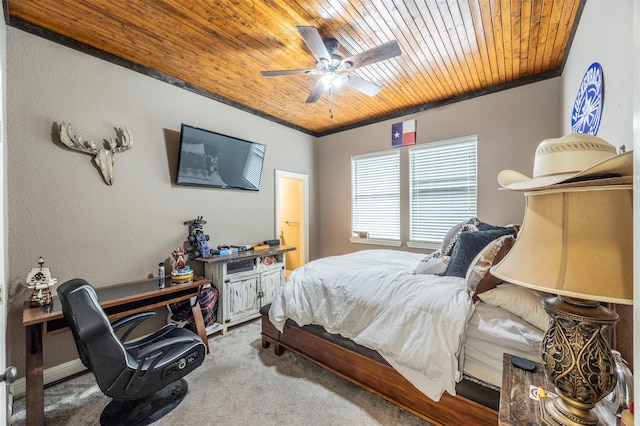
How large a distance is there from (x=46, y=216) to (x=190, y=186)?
4.06 feet

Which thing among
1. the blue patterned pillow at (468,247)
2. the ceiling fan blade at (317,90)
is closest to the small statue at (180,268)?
the ceiling fan blade at (317,90)

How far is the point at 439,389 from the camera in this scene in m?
1.51

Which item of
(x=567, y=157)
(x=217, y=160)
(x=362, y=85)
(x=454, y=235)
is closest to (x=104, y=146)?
(x=217, y=160)

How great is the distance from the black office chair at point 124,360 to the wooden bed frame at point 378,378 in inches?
31.3

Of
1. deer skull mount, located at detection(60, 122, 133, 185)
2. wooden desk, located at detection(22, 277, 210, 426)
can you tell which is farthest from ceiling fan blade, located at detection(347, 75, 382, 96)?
wooden desk, located at detection(22, 277, 210, 426)

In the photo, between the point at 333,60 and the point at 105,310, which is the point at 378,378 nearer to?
Answer: the point at 105,310

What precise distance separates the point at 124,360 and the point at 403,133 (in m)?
4.03

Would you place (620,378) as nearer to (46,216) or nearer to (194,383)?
(194,383)

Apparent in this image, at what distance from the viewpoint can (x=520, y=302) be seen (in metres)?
1.40

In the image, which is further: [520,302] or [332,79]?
[332,79]

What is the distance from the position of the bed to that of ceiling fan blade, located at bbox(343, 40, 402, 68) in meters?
1.51

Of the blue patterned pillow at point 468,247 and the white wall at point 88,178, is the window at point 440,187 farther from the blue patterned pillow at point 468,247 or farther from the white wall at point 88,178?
the white wall at point 88,178

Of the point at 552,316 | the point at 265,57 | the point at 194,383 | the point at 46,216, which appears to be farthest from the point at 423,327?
the point at 46,216

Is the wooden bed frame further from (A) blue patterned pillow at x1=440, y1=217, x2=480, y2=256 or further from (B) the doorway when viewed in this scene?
(B) the doorway
